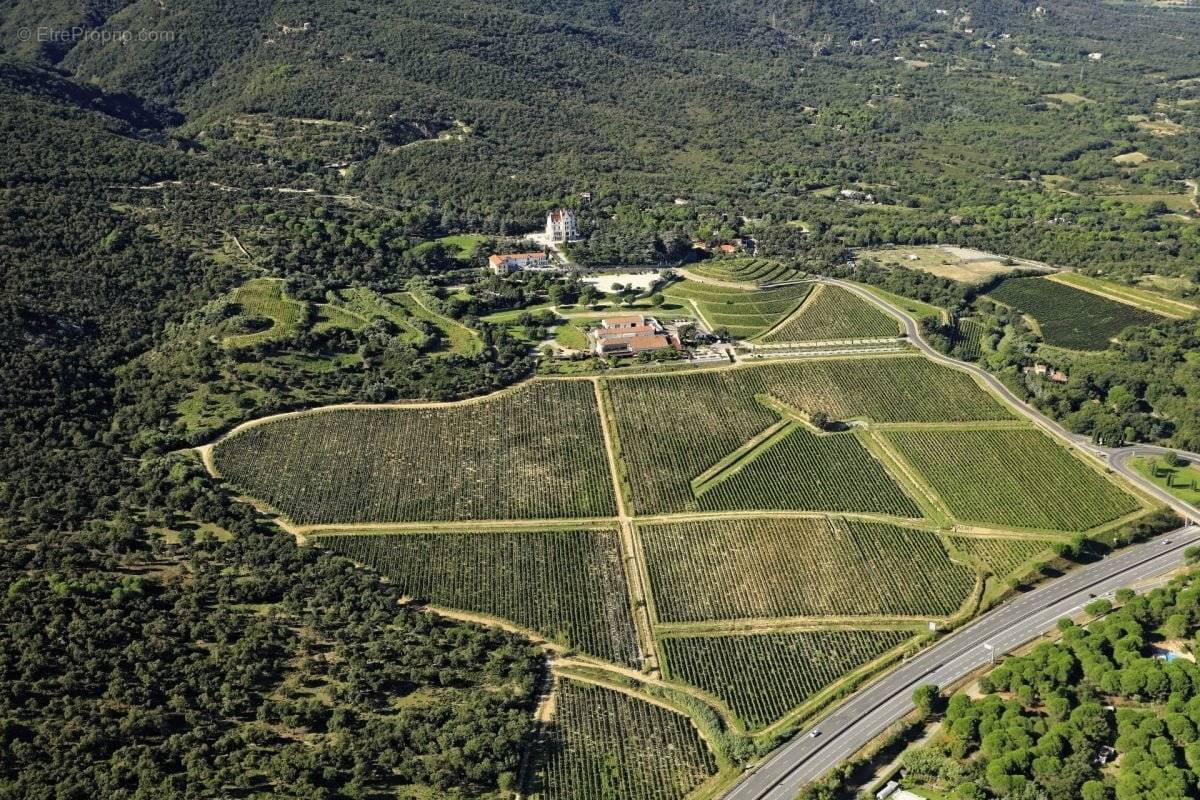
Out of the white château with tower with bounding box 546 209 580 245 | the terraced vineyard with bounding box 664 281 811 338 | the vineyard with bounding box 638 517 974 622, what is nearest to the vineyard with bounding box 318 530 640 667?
the vineyard with bounding box 638 517 974 622

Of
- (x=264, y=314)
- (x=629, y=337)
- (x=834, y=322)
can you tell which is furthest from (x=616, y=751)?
(x=834, y=322)

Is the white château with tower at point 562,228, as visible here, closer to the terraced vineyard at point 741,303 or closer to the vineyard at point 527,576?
the terraced vineyard at point 741,303

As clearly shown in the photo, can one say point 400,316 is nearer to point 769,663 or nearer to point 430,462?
point 430,462

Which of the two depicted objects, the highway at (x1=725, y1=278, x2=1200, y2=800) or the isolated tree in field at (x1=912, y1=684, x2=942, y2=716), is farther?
the isolated tree in field at (x1=912, y1=684, x2=942, y2=716)

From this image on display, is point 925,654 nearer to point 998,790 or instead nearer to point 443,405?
point 998,790

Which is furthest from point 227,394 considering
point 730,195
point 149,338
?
point 730,195

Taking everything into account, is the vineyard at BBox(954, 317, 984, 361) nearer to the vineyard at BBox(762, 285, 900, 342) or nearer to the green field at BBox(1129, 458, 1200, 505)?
the vineyard at BBox(762, 285, 900, 342)
